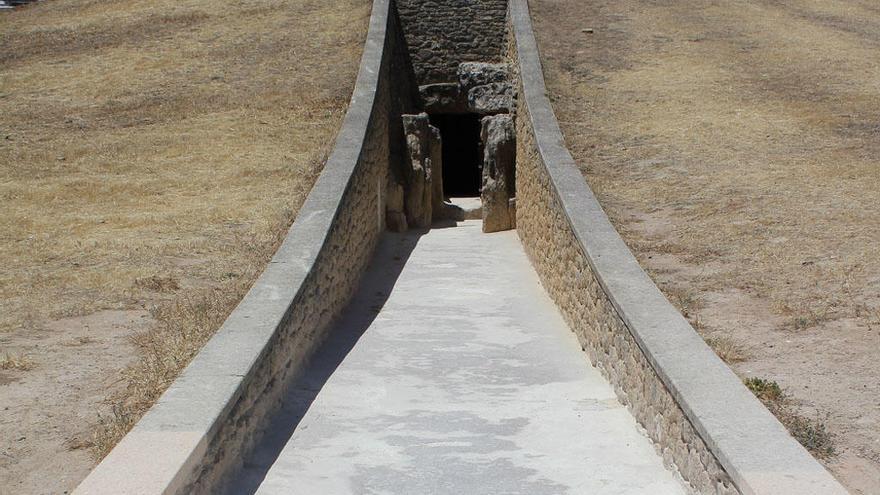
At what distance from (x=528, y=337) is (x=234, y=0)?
15.2 metres

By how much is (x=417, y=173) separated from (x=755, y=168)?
5.84 metres

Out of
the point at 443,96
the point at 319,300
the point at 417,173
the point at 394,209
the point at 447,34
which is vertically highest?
the point at 447,34

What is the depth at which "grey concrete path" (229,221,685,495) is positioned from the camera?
5.29m

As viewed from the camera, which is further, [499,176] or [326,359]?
[499,176]

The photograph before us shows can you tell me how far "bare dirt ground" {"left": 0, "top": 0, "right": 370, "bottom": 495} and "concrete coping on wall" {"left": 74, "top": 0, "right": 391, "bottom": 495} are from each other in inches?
18.4

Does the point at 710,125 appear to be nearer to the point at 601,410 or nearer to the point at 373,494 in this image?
the point at 601,410

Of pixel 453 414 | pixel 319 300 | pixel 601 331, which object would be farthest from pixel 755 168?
pixel 453 414

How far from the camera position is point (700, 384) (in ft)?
16.6

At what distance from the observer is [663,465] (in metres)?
5.38

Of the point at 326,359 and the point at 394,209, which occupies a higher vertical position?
the point at 326,359

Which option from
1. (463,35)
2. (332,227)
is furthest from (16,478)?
(463,35)

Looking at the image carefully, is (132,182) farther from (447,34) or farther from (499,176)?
(447,34)

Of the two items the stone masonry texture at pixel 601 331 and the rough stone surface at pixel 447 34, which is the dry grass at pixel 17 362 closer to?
the stone masonry texture at pixel 601 331

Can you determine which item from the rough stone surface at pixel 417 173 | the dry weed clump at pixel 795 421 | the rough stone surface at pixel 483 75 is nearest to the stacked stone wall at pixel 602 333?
the dry weed clump at pixel 795 421
